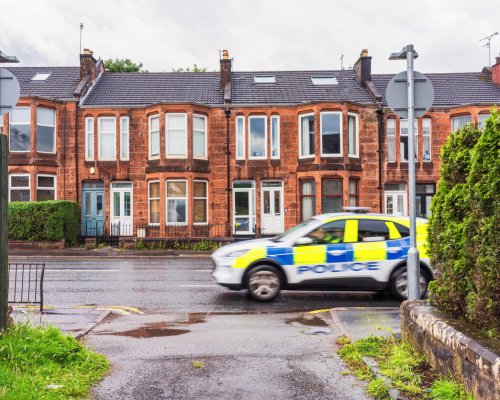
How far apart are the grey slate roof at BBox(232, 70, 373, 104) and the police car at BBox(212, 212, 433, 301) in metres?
16.0

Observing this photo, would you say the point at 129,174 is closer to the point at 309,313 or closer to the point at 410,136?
the point at 309,313

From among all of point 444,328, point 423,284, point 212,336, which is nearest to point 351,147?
point 423,284

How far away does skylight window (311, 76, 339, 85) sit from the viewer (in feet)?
93.9

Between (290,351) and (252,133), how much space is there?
20.7 m

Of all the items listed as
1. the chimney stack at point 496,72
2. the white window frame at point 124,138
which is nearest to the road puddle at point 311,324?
the white window frame at point 124,138

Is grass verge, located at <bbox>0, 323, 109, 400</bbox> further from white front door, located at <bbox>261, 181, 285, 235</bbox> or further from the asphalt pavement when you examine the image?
white front door, located at <bbox>261, 181, 285, 235</bbox>

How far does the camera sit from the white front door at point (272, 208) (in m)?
25.8

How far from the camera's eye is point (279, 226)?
84.6 feet

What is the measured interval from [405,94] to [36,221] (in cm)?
2012

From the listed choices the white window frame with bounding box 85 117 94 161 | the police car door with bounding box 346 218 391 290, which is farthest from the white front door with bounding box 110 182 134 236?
the police car door with bounding box 346 218 391 290

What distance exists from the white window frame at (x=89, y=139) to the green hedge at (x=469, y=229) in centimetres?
2302

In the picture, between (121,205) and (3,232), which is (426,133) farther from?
(3,232)

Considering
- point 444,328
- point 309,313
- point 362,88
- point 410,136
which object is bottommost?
point 309,313

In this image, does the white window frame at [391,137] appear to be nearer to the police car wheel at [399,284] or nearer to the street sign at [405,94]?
the police car wheel at [399,284]
